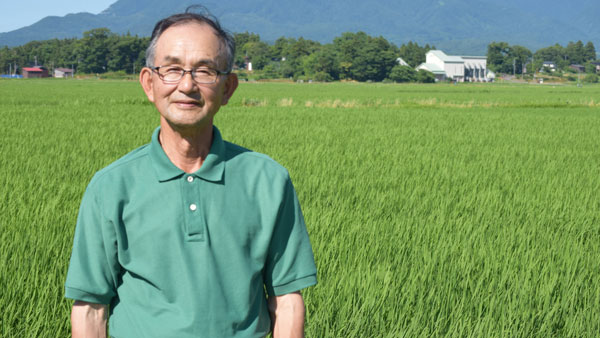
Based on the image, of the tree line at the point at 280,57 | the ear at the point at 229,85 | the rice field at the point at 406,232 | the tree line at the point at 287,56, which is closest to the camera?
the ear at the point at 229,85

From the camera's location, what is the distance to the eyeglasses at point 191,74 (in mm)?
1343

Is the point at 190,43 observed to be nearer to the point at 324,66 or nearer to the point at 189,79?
the point at 189,79

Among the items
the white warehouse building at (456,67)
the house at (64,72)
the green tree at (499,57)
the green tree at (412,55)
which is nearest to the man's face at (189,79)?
the house at (64,72)

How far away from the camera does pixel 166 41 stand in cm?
136

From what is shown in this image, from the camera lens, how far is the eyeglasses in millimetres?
1343

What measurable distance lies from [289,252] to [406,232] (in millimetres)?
2558

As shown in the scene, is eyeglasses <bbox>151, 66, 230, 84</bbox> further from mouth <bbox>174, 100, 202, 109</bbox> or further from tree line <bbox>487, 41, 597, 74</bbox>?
tree line <bbox>487, 41, 597, 74</bbox>

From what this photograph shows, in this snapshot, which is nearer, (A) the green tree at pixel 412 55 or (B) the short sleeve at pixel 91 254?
(B) the short sleeve at pixel 91 254

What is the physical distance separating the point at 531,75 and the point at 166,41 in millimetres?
122185

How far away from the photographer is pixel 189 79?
4.36 ft

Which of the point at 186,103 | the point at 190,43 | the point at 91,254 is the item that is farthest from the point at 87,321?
the point at 190,43

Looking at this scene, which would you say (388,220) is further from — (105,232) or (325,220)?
(105,232)

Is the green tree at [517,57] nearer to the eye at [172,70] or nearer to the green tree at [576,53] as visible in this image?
the green tree at [576,53]

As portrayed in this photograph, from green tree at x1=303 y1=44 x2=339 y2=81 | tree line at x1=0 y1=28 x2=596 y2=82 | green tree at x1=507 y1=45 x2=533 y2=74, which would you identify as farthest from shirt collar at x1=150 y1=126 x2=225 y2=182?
green tree at x1=507 y1=45 x2=533 y2=74
